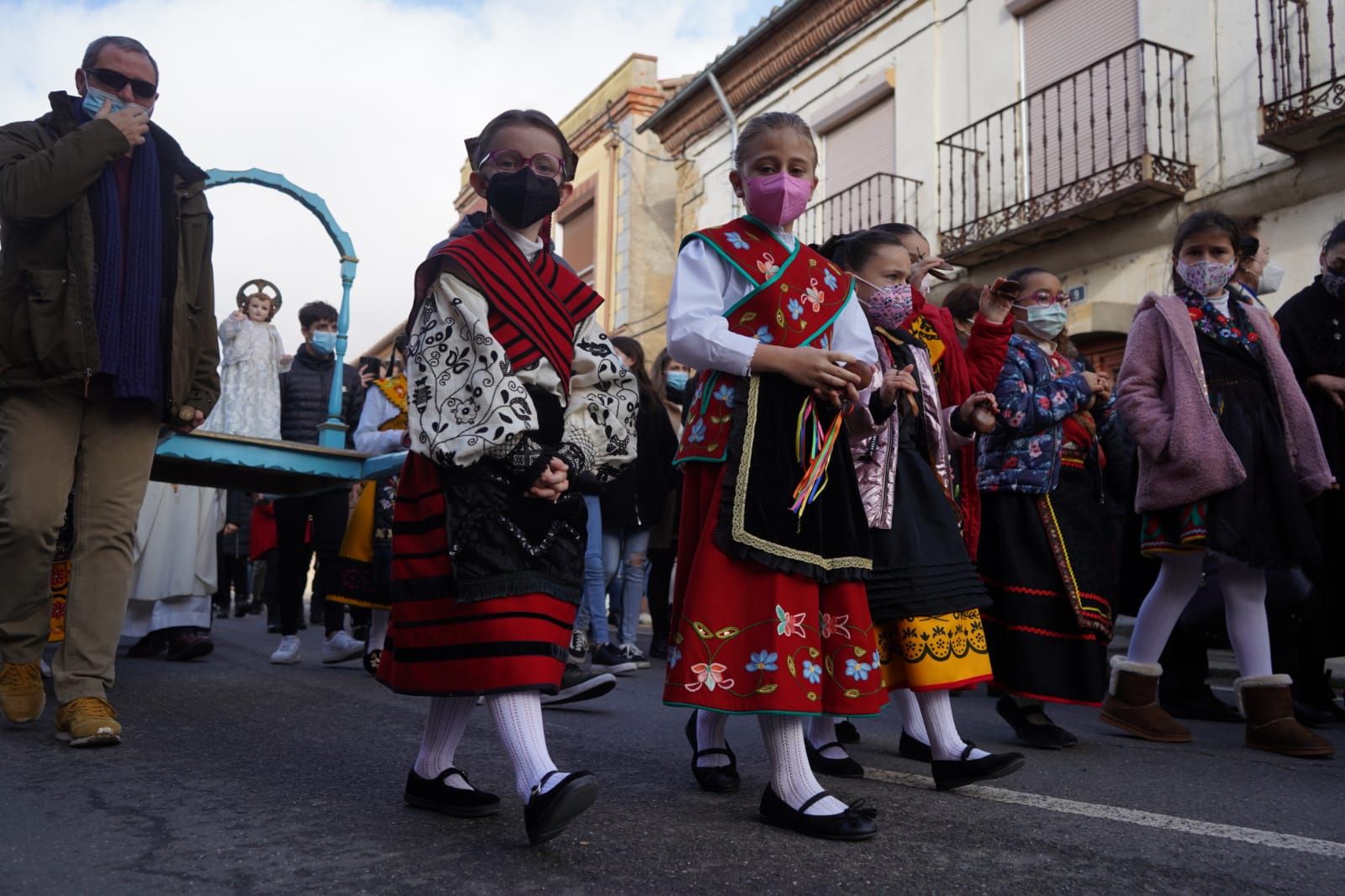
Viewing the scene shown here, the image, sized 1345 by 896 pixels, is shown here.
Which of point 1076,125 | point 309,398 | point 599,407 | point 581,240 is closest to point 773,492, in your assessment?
point 599,407

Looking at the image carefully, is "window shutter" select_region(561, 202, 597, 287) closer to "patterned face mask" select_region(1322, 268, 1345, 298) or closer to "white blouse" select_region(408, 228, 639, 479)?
"patterned face mask" select_region(1322, 268, 1345, 298)

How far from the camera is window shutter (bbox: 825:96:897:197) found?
1537cm

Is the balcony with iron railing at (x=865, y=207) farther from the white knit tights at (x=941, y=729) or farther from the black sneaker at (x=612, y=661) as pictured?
the white knit tights at (x=941, y=729)

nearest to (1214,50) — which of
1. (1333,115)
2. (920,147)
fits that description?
(1333,115)

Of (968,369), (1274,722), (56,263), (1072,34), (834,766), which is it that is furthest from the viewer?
(1072,34)

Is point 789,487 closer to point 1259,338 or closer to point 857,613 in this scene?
point 857,613

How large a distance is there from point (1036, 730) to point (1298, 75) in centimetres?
804

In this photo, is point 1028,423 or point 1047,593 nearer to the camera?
point 1047,593

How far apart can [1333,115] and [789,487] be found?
8461mm

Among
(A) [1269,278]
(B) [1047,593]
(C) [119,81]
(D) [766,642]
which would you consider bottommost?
(D) [766,642]

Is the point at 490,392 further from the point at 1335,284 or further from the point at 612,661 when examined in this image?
the point at 612,661

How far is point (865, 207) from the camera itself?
15453 mm

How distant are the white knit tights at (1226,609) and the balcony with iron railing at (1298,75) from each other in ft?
21.2

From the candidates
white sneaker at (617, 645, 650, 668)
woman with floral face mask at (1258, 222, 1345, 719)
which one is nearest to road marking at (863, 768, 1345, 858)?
woman with floral face mask at (1258, 222, 1345, 719)
